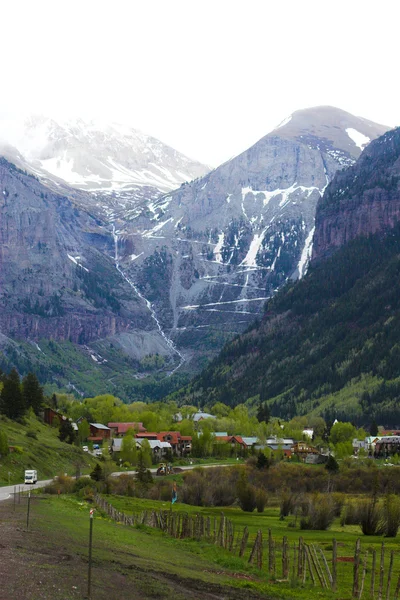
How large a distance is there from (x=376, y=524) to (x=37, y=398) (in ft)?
377

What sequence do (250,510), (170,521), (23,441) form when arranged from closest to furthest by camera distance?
1. (170,521)
2. (250,510)
3. (23,441)


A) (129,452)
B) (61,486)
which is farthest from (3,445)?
(129,452)

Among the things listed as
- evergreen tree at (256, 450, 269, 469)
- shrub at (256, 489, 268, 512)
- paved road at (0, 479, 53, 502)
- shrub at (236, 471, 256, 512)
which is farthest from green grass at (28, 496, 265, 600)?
evergreen tree at (256, 450, 269, 469)

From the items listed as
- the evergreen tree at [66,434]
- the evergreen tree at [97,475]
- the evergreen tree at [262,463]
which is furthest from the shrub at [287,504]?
the evergreen tree at [66,434]

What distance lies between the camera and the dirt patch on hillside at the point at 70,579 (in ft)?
112

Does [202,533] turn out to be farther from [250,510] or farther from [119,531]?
[250,510]

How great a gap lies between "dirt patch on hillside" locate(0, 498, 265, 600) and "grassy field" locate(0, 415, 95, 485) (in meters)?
64.2

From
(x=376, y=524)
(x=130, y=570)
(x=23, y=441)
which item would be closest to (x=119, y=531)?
(x=130, y=570)

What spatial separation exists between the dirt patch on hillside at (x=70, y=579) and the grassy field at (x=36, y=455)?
2526 inches

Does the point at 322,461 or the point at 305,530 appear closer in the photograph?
the point at 305,530

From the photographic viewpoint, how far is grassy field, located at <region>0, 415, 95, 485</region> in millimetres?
116312

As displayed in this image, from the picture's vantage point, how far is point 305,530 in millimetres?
82125

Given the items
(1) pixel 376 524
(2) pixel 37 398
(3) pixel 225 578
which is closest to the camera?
(3) pixel 225 578

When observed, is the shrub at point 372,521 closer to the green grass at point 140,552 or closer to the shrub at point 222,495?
the green grass at point 140,552
